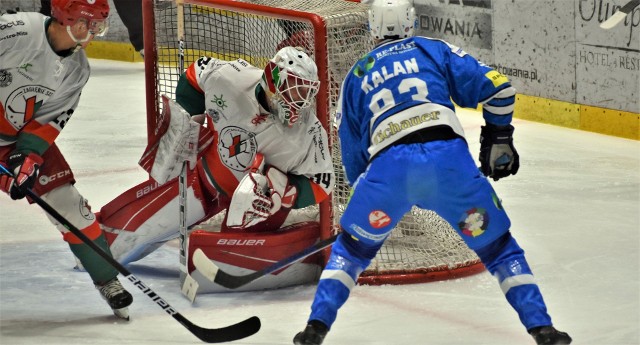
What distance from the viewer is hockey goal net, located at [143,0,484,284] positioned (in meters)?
4.72

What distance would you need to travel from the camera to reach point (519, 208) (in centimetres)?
595

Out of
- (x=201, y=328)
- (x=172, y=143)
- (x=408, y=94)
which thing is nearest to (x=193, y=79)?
(x=172, y=143)

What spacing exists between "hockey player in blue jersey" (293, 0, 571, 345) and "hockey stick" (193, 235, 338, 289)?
570mm

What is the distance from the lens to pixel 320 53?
15.1 ft

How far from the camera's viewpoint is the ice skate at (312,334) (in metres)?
3.52

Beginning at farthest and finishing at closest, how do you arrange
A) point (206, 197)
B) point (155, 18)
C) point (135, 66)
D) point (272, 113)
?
point (135, 66), point (155, 18), point (206, 197), point (272, 113)

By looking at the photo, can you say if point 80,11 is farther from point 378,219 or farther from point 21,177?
point 378,219

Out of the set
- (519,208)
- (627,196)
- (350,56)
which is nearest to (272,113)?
(350,56)

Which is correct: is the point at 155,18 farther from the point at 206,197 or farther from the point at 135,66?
the point at 135,66

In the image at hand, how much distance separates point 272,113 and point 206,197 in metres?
0.52

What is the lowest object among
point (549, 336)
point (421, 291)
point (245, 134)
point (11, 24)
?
Result: point (421, 291)

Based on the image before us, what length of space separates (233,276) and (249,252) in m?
0.10

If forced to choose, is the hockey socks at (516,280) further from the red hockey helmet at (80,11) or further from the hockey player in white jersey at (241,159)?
the red hockey helmet at (80,11)

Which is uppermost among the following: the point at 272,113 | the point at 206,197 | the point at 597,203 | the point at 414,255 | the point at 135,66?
the point at 272,113
